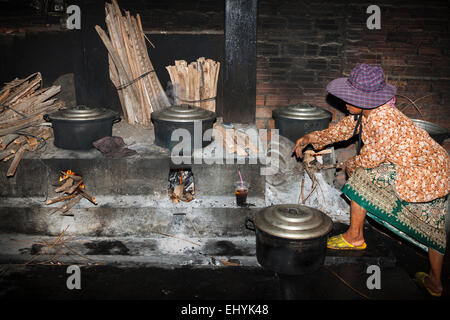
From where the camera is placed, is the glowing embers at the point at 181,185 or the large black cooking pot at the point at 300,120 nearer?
the glowing embers at the point at 181,185

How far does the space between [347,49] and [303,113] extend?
160 cm

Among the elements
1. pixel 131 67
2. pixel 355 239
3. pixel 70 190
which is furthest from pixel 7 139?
pixel 355 239

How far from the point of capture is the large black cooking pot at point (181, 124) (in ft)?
16.7

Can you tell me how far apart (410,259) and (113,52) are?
5.67 meters

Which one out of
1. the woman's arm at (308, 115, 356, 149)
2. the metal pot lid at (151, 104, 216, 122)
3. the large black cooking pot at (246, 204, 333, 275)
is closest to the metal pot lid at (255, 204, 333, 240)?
the large black cooking pot at (246, 204, 333, 275)

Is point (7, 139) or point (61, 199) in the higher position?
point (7, 139)

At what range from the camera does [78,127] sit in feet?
16.8

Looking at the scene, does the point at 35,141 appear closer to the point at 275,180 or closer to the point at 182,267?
the point at 182,267

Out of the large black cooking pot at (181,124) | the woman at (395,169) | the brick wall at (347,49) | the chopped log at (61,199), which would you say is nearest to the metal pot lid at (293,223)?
the woman at (395,169)

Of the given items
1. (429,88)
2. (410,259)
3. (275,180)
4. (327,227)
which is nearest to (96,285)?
(327,227)

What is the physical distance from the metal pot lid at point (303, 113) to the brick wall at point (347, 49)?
0.73 meters
